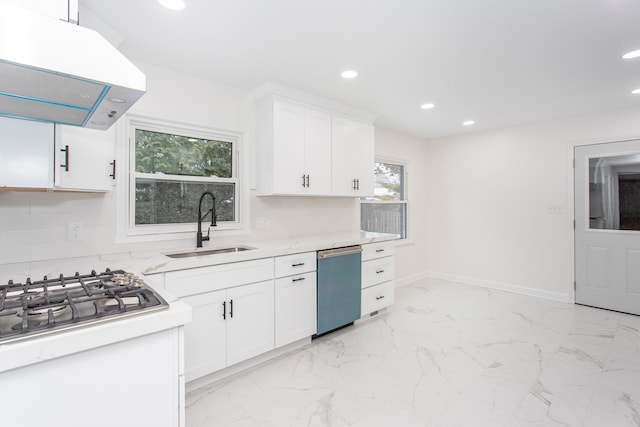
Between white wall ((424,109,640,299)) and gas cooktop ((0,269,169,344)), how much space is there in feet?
15.6

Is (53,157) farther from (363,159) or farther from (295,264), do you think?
(363,159)

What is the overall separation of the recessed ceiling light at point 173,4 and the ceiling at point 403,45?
0.04 metres

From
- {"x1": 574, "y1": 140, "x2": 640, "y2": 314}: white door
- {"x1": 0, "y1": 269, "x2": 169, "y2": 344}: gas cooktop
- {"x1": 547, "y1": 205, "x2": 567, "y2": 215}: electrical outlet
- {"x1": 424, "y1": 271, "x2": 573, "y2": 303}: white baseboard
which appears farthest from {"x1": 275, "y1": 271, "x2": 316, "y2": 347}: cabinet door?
{"x1": 574, "y1": 140, "x2": 640, "y2": 314}: white door

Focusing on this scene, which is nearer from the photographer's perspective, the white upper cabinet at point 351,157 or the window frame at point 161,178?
the window frame at point 161,178

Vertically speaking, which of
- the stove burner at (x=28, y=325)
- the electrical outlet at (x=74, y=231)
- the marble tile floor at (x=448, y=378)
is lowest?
the marble tile floor at (x=448, y=378)

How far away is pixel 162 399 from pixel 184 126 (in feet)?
7.42

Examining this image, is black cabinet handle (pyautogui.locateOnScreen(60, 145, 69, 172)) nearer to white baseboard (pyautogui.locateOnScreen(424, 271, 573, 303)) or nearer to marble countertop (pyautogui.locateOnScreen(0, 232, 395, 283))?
marble countertop (pyautogui.locateOnScreen(0, 232, 395, 283))

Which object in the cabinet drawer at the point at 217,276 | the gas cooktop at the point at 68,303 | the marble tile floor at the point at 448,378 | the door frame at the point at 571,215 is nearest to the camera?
the gas cooktop at the point at 68,303

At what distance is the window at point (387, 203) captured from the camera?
4.69 m

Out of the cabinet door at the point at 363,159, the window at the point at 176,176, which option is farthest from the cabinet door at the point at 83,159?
the cabinet door at the point at 363,159

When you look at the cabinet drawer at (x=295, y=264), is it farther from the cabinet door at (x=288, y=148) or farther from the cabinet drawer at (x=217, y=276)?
the cabinet door at (x=288, y=148)

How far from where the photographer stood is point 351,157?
3.74 m

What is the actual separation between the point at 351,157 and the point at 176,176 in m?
1.86

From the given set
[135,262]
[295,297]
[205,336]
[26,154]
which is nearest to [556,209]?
[295,297]
